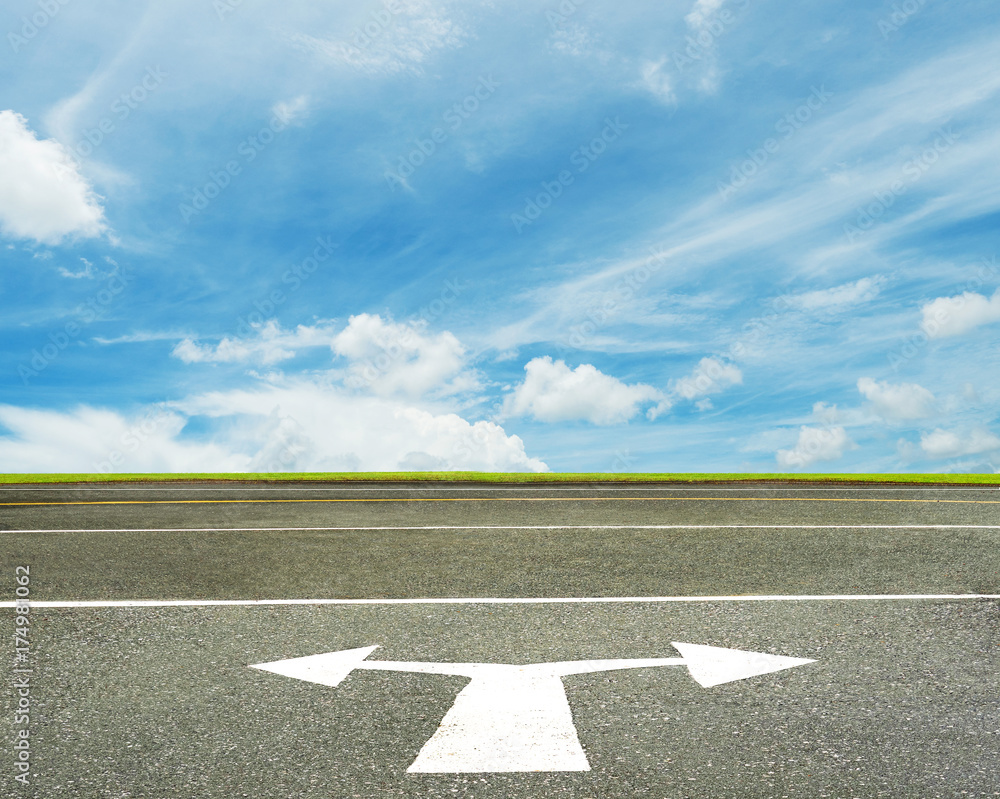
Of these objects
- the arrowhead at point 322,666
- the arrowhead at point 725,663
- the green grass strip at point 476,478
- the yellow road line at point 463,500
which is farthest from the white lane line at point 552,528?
the green grass strip at point 476,478

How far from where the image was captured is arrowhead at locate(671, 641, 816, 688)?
400 cm

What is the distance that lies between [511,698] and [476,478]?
864 inches

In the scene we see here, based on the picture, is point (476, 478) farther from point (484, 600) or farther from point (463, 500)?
point (484, 600)

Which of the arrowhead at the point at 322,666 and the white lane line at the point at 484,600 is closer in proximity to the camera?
the arrowhead at the point at 322,666

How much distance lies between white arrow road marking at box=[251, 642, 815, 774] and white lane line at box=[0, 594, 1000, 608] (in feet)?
4.25

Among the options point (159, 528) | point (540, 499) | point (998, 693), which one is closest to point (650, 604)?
point (998, 693)

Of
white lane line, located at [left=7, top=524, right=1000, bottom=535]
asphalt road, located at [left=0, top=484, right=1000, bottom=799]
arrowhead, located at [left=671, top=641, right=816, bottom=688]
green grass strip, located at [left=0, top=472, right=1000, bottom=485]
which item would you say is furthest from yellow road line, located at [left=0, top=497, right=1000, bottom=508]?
arrowhead, located at [left=671, top=641, right=816, bottom=688]

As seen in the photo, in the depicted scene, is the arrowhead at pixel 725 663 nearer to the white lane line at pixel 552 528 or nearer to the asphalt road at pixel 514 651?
the asphalt road at pixel 514 651

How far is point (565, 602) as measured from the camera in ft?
18.8

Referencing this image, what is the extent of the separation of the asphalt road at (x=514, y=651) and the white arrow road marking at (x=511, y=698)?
2.7 inches

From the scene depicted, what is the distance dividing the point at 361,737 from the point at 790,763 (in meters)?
1.88

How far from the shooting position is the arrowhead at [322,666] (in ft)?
13.1

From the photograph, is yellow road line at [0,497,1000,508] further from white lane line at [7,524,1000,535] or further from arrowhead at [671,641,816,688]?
arrowhead at [671,641,816,688]

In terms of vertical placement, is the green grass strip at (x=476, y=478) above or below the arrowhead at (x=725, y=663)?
above
